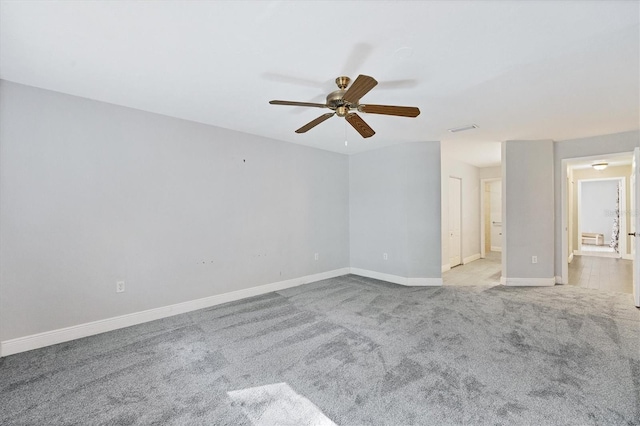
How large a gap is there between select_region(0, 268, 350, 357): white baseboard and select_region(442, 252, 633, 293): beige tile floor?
10.8ft

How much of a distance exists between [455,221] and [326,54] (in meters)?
5.15

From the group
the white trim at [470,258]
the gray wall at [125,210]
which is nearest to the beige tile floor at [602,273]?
the white trim at [470,258]

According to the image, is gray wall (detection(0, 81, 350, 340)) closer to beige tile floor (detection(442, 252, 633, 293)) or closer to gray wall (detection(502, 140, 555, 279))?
beige tile floor (detection(442, 252, 633, 293))

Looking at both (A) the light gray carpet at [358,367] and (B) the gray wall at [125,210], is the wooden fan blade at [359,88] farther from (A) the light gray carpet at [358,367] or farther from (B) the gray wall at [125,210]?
(B) the gray wall at [125,210]

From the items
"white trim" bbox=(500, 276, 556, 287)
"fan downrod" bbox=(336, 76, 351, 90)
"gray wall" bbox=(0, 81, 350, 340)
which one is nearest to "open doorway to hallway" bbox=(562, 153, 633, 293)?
"white trim" bbox=(500, 276, 556, 287)

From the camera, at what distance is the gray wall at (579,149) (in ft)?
13.1

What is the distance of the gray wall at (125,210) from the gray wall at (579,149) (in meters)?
4.42

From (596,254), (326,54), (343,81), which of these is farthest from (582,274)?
(326,54)

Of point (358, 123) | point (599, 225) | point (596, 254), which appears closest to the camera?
point (358, 123)

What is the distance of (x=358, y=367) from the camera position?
2.16m

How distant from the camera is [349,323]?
3029mm

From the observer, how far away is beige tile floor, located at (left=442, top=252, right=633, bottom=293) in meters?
4.51

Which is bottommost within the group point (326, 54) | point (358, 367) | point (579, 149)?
point (358, 367)

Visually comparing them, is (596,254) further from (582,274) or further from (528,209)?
(528,209)
